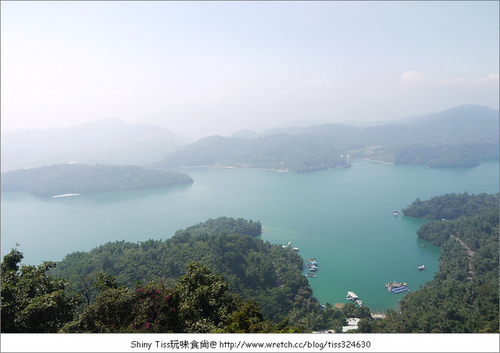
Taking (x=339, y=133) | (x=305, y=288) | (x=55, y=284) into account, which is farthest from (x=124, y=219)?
(x=339, y=133)

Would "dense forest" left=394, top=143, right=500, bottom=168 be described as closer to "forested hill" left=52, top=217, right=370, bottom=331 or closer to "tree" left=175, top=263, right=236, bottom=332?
"forested hill" left=52, top=217, right=370, bottom=331

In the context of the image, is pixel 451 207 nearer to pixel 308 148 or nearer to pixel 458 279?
pixel 458 279

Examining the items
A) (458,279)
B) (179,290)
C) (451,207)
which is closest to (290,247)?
(458,279)

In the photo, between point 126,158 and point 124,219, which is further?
point 126,158

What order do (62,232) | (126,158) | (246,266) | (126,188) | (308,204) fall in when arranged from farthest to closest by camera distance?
(126,158) → (126,188) → (308,204) → (62,232) → (246,266)

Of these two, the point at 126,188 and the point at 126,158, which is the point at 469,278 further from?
the point at 126,158

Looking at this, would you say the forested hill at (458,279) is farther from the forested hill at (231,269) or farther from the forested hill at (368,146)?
the forested hill at (368,146)

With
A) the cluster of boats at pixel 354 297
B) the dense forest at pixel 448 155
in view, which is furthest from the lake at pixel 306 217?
the dense forest at pixel 448 155
